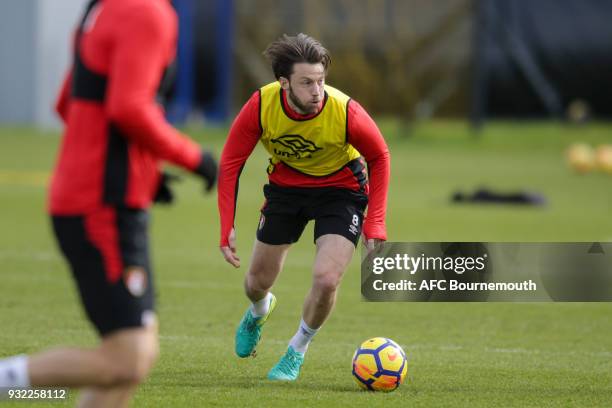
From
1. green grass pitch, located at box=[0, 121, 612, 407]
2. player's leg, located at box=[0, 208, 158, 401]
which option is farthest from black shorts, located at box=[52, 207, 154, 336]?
green grass pitch, located at box=[0, 121, 612, 407]

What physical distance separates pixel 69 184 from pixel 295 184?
289cm

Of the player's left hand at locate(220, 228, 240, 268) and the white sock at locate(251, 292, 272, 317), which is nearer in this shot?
the player's left hand at locate(220, 228, 240, 268)

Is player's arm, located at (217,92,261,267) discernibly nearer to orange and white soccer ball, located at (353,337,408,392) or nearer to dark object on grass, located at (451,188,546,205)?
orange and white soccer ball, located at (353,337,408,392)

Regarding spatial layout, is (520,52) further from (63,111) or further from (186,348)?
(63,111)

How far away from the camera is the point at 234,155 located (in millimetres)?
7031

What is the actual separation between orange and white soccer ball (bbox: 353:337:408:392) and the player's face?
1.47m

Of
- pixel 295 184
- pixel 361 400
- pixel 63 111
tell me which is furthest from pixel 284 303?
pixel 63 111

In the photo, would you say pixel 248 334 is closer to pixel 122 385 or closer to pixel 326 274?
pixel 326 274

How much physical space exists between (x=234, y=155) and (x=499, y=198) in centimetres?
1324

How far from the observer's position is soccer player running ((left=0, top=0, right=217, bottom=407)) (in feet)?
14.4

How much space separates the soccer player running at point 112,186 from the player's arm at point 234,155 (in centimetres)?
231

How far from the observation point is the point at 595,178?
82.3 ft

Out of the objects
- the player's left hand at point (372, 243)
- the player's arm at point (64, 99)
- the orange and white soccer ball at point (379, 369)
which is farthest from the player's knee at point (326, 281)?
the player's arm at point (64, 99)

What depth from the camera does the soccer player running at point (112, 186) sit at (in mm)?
4402
